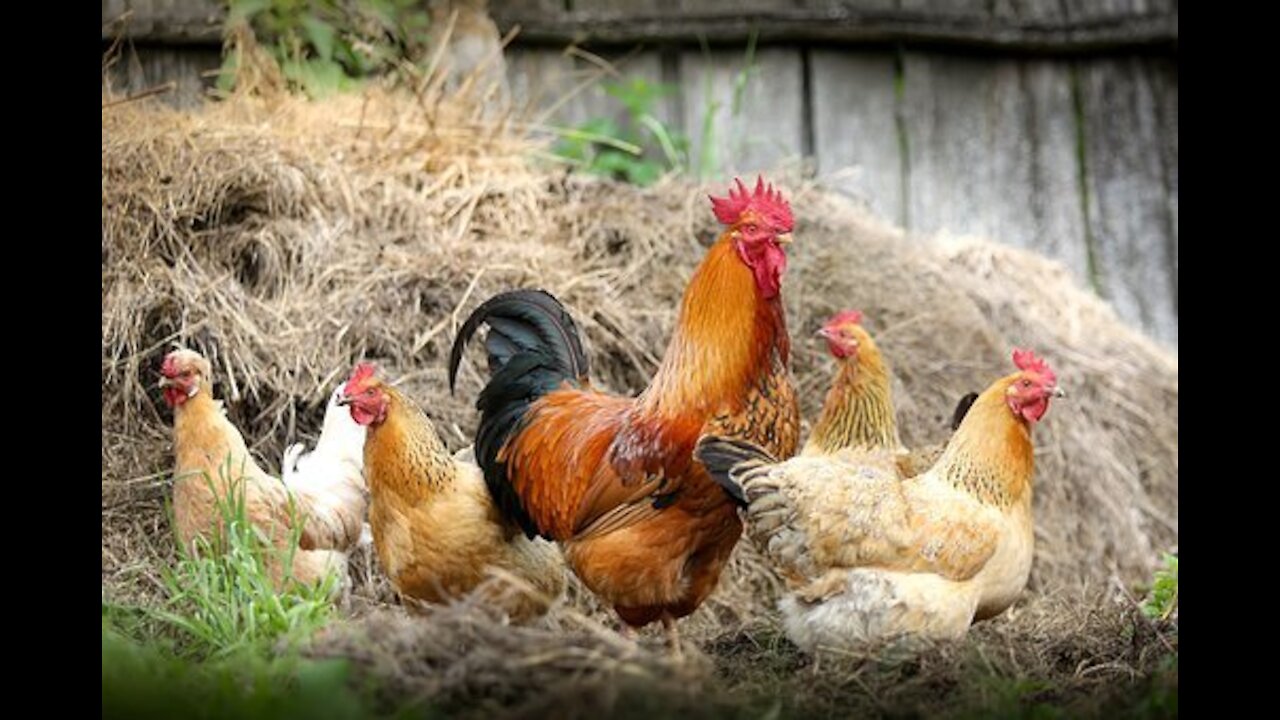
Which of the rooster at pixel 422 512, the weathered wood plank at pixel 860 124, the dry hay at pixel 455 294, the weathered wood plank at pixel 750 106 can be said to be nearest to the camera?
the rooster at pixel 422 512

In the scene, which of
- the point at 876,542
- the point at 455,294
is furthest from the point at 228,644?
the point at 455,294


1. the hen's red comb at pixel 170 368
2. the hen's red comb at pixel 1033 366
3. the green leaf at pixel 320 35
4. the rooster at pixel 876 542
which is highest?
the green leaf at pixel 320 35

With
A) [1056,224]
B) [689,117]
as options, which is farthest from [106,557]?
[1056,224]

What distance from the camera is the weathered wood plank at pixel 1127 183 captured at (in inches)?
340

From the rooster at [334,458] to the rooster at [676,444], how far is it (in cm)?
68

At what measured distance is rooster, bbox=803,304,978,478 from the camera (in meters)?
5.28

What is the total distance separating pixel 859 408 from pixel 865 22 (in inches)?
140

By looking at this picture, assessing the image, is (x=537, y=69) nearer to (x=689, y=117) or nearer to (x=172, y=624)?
(x=689, y=117)

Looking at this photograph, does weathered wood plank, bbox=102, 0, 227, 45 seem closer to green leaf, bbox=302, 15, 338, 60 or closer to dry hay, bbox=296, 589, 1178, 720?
green leaf, bbox=302, 15, 338, 60

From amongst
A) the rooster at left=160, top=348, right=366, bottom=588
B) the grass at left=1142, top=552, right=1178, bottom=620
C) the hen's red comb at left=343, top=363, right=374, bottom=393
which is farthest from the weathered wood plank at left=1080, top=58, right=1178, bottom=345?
the rooster at left=160, top=348, right=366, bottom=588

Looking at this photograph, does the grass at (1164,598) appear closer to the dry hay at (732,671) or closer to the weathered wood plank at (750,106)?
the dry hay at (732,671)

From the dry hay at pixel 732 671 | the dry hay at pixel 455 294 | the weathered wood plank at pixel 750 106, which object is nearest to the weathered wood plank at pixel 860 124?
the weathered wood plank at pixel 750 106

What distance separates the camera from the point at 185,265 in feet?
19.8

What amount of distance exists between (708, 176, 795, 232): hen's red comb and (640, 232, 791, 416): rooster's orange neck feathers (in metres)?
0.07
